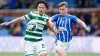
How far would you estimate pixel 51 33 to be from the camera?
23.6m

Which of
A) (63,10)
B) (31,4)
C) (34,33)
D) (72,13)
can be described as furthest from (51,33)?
(34,33)

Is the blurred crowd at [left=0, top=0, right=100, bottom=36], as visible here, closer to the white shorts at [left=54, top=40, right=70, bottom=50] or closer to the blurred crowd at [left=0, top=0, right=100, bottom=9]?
the blurred crowd at [left=0, top=0, right=100, bottom=9]

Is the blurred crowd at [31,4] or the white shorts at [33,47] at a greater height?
the blurred crowd at [31,4]

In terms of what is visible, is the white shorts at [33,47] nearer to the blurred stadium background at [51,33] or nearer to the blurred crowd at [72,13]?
the blurred stadium background at [51,33]

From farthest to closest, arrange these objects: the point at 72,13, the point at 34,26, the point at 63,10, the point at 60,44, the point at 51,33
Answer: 1. the point at 72,13
2. the point at 51,33
3. the point at 60,44
4. the point at 63,10
5. the point at 34,26

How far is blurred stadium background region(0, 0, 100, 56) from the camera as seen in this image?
2227cm

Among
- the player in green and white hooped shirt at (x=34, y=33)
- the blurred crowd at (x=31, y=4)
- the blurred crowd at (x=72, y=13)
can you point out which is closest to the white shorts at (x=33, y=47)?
the player in green and white hooped shirt at (x=34, y=33)

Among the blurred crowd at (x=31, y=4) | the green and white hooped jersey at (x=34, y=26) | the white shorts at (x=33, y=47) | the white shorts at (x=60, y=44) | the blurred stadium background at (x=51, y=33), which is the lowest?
the white shorts at (x=33, y=47)

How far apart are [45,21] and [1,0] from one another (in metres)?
14.2

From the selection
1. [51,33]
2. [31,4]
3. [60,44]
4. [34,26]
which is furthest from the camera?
[31,4]

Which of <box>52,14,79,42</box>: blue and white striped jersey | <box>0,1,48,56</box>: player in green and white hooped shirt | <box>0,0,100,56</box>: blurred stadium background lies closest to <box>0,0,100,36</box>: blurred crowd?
<box>0,0,100,56</box>: blurred stadium background

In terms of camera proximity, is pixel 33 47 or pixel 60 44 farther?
pixel 60 44

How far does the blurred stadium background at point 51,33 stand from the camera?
22.3 metres

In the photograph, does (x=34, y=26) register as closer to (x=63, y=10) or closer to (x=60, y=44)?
(x=63, y=10)
